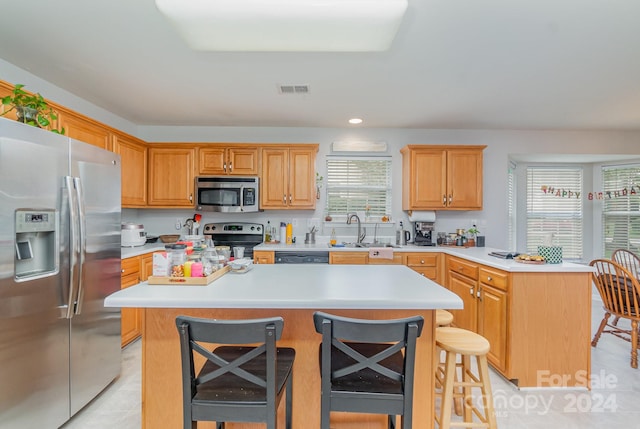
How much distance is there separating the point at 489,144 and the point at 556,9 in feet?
8.59

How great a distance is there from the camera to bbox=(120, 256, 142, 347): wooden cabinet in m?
2.64

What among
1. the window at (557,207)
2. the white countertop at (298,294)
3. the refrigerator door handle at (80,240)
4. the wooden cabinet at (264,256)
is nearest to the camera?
the white countertop at (298,294)

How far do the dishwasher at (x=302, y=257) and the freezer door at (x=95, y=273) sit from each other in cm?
161

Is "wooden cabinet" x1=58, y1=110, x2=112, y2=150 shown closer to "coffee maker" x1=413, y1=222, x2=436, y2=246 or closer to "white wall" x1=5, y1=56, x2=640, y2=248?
"white wall" x1=5, y1=56, x2=640, y2=248

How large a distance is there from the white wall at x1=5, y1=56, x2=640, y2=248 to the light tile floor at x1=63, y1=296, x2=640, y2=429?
6.67 ft

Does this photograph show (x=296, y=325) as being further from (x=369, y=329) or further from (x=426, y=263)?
(x=426, y=263)

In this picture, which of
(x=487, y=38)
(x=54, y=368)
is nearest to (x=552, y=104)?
(x=487, y=38)

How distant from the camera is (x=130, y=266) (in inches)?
107

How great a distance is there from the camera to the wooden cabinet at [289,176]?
12.2ft

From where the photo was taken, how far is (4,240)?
146 cm

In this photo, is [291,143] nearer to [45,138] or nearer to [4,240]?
[45,138]

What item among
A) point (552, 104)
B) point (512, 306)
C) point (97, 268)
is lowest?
point (512, 306)

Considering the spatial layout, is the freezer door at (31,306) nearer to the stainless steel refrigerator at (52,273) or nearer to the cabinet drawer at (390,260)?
the stainless steel refrigerator at (52,273)

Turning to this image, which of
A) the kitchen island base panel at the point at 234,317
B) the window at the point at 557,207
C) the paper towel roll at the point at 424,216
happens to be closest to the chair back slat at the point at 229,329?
the kitchen island base panel at the point at 234,317
